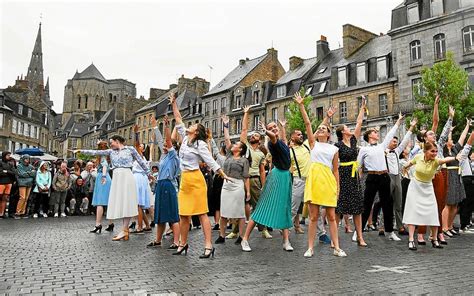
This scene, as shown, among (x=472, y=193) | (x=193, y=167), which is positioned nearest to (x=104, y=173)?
(x=193, y=167)

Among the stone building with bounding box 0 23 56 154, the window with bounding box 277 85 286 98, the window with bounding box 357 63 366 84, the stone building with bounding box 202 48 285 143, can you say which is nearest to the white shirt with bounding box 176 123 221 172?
the window with bounding box 357 63 366 84

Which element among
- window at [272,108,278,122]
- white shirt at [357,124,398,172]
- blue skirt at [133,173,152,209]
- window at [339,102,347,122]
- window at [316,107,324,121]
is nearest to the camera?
white shirt at [357,124,398,172]

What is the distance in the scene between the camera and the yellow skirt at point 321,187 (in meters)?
6.69

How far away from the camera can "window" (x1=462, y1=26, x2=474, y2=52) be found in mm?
30348

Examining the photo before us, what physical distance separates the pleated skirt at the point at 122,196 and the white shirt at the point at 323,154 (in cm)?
397

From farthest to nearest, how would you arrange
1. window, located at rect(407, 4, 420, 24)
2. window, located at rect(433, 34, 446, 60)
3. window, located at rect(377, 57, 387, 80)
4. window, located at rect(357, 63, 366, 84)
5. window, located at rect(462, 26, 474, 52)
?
window, located at rect(357, 63, 366, 84), window, located at rect(377, 57, 387, 80), window, located at rect(407, 4, 420, 24), window, located at rect(433, 34, 446, 60), window, located at rect(462, 26, 474, 52)

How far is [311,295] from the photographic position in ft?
14.2

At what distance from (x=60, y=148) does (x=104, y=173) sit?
10458 cm

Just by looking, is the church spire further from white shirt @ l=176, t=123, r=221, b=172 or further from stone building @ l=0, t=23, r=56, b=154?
white shirt @ l=176, t=123, r=221, b=172

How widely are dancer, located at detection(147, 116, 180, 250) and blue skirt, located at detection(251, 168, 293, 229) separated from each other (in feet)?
4.77

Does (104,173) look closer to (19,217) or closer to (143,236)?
(143,236)

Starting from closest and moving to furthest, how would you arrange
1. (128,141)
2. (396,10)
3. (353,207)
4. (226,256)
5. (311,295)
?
(311,295)
(226,256)
(353,207)
(396,10)
(128,141)

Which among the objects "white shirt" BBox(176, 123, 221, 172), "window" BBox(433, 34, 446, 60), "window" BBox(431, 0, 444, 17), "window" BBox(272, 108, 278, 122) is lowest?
"white shirt" BBox(176, 123, 221, 172)

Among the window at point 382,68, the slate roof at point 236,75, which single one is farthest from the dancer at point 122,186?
the slate roof at point 236,75
